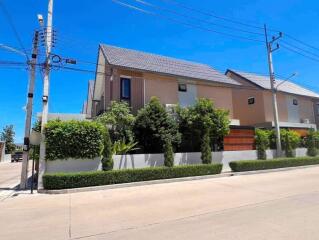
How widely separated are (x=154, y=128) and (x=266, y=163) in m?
8.49

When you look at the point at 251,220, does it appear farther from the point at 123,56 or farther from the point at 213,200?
the point at 123,56

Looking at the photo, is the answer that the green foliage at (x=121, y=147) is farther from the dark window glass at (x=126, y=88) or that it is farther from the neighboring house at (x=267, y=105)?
the neighboring house at (x=267, y=105)

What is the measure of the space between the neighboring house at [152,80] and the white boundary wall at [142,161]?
5.05 m

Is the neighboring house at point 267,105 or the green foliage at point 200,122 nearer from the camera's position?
the green foliage at point 200,122

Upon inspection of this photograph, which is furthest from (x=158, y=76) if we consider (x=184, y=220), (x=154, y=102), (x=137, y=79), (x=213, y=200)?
(x=184, y=220)

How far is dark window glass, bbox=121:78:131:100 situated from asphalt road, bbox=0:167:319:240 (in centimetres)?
1004

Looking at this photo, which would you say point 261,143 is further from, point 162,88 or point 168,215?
point 168,215

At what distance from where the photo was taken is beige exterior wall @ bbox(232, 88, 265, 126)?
2730 cm

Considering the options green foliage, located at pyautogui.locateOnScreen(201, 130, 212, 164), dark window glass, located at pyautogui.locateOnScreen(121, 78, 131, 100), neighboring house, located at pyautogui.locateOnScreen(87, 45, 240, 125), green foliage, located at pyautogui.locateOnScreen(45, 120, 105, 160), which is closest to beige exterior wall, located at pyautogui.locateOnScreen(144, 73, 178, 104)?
neighboring house, located at pyautogui.locateOnScreen(87, 45, 240, 125)

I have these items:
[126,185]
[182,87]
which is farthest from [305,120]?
[126,185]

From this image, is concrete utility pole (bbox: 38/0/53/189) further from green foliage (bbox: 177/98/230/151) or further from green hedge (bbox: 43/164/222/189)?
green foliage (bbox: 177/98/230/151)

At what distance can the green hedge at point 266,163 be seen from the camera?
1788 cm

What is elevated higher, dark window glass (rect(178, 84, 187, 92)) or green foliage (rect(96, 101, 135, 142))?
dark window glass (rect(178, 84, 187, 92))

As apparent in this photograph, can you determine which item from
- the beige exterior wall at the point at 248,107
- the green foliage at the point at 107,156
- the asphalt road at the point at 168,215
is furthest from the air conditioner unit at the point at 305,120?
the green foliage at the point at 107,156
